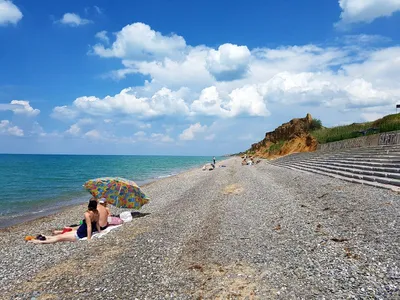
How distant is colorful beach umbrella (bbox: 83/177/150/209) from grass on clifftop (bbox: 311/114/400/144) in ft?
90.0

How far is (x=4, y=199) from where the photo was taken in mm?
24484

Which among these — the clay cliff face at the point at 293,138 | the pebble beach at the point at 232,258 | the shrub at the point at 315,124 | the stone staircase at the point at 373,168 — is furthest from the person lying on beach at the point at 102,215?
the shrub at the point at 315,124

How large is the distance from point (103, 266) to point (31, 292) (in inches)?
63.9

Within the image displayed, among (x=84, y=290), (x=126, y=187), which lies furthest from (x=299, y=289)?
(x=126, y=187)

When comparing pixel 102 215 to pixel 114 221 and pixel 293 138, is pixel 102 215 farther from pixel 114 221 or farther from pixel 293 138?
pixel 293 138

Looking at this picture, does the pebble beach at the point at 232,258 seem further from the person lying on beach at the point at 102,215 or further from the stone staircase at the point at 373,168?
the stone staircase at the point at 373,168

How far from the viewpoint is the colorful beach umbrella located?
11.6 m

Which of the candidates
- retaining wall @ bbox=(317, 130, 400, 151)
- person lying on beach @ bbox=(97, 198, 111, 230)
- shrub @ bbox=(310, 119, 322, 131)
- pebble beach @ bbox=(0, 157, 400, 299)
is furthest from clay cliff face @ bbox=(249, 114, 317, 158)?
person lying on beach @ bbox=(97, 198, 111, 230)

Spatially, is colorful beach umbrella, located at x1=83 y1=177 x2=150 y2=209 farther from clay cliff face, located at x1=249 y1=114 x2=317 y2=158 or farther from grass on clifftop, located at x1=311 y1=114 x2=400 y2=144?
clay cliff face, located at x1=249 y1=114 x2=317 y2=158

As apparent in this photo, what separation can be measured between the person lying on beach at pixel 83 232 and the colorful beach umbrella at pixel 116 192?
1.41 m

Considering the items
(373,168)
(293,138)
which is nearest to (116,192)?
(373,168)

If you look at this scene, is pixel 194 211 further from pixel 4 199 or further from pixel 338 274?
pixel 4 199

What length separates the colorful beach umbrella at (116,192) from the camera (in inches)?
459

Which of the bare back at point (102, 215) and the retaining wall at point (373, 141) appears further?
the retaining wall at point (373, 141)
